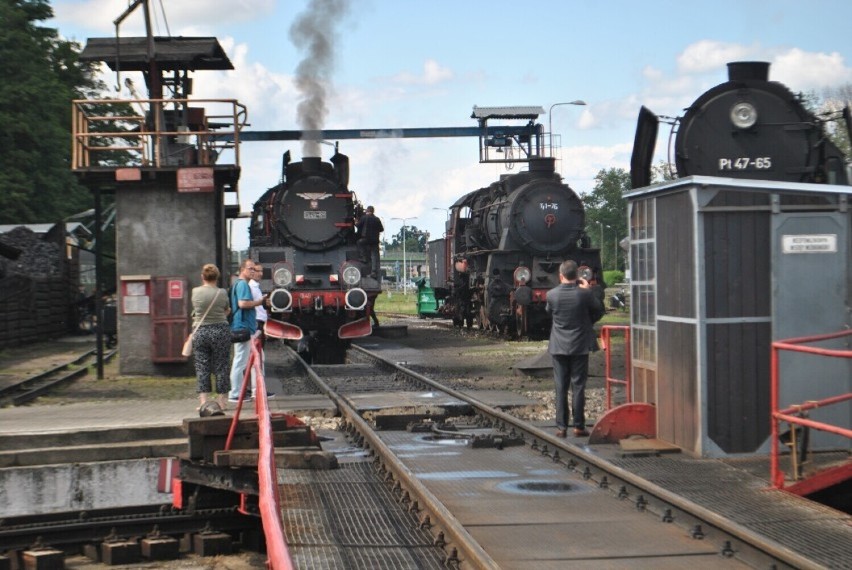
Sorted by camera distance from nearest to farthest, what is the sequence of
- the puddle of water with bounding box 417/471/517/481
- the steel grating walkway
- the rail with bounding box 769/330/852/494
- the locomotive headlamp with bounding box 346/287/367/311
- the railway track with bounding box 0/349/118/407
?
the steel grating walkway
the rail with bounding box 769/330/852/494
the puddle of water with bounding box 417/471/517/481
the railway track with bounding box 0/349/118/407
the locomotive headlamp with bounding box 346/287/367/311

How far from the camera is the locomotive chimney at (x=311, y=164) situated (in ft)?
77.7

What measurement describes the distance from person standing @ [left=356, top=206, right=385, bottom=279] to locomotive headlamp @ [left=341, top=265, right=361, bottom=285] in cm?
65

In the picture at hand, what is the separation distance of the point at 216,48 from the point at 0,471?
38.0 feet

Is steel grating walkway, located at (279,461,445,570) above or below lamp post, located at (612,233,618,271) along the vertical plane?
below

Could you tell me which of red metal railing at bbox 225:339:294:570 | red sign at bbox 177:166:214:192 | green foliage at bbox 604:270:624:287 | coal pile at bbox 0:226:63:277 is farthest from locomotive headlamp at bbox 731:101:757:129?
green foliage at bbox 604:270:624:287

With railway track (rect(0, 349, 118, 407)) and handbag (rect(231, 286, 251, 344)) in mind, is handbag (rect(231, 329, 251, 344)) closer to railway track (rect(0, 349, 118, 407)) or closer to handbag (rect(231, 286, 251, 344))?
handbag (rect(231, 286, 251, 344))

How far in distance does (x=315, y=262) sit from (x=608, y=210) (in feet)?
265

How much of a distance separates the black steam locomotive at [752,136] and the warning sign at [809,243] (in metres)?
3.22

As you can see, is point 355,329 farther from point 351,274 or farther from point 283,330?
point 283,330

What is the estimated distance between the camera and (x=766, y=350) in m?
9.85

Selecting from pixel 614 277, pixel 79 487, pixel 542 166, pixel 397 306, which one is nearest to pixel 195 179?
pixel 79 487

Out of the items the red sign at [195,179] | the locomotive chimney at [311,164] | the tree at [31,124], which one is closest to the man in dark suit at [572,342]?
the red sign at [195,179]

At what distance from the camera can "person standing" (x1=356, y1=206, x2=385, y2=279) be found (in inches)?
913

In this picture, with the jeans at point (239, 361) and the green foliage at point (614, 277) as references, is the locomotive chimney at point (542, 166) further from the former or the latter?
the green foliage at point (614, 277)
